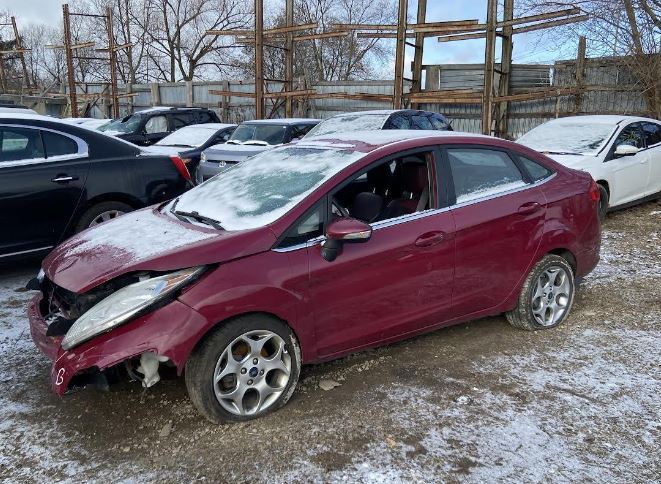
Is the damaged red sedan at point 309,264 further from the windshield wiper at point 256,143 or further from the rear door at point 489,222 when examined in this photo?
the windshield wiper at point 256,143

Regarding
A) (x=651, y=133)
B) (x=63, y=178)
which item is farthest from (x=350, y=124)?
(x=63, y=178)

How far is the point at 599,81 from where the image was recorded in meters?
14.4

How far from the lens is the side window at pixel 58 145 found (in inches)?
221

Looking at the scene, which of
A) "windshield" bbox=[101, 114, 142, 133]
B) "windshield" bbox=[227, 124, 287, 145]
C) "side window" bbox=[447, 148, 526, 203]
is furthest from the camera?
"windshield" bbox=[101, 114, 142, 133]

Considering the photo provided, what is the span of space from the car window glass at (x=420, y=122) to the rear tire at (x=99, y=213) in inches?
248

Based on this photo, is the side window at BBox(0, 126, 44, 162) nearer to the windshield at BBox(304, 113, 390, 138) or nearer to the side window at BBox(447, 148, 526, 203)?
the side window at BBox(447, 148, 526, 203)

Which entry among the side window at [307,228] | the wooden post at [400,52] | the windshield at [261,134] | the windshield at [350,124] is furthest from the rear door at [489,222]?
the wooden post at [400,52]

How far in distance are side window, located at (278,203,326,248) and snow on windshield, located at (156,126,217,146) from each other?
8.47 meters

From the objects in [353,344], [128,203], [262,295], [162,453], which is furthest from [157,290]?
[128,203]

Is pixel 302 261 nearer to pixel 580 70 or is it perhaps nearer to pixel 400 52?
pixel 400 52

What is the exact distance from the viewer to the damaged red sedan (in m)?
2.91

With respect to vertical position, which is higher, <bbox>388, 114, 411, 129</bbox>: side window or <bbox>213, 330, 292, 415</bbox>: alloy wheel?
<bbox>388, 114, 411, 129</bbox>: side window

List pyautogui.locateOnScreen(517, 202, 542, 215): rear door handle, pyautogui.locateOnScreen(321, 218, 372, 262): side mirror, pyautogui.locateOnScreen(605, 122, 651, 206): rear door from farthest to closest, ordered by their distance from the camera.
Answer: pyautogui.locateOnScreen(605, 122, 651, 206): rear door < pyautogui.locateOnScreen(517, 202, 542, 215): rear door handle < pyautogui.locateOnScreen(321, 218, 372, 262): side mirror

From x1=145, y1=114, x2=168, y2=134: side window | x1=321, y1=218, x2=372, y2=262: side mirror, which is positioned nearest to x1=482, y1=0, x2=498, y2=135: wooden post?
x1=145, y1=114, x2=168, y2=134: side window
